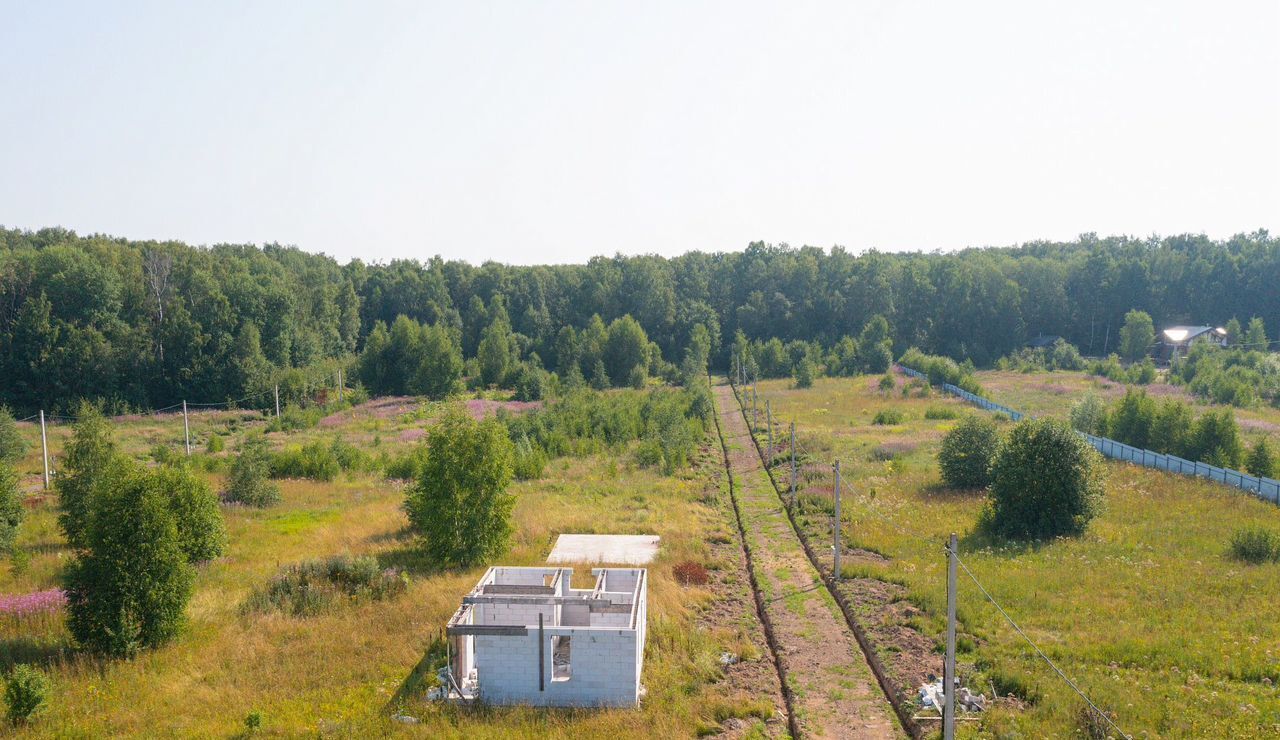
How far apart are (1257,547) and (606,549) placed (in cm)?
1652

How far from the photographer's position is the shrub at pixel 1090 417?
3759 cm

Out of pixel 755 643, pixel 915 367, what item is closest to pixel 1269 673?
pixel 755 643

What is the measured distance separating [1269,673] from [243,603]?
2052cm

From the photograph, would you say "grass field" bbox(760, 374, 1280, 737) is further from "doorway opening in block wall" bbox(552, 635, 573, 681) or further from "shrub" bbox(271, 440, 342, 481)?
"shrub" bbox(271, 440, 342, 481)

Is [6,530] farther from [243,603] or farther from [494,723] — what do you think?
[494,723]

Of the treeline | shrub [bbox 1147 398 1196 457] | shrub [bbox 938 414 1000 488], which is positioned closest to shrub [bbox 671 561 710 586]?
shrub [bbox 938 414 1000 488]

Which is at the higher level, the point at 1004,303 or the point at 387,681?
the point at 1004,303

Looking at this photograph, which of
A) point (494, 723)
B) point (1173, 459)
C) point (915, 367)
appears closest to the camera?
point (494, 723)

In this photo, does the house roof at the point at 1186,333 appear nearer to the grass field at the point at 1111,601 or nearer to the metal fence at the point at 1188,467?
the metal fence at the point at 1188,467

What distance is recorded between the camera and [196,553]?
1988 centimetres

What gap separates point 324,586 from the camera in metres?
18.9

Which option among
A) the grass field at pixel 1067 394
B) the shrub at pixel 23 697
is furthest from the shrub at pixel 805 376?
the shrub at pixel 23 697

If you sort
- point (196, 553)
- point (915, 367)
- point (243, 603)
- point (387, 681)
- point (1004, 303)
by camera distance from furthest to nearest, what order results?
point (1004, 303), point (915, 367), point (196, 553), point (243, 603), point (387, 681)

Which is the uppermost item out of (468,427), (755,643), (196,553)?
(468,427)
